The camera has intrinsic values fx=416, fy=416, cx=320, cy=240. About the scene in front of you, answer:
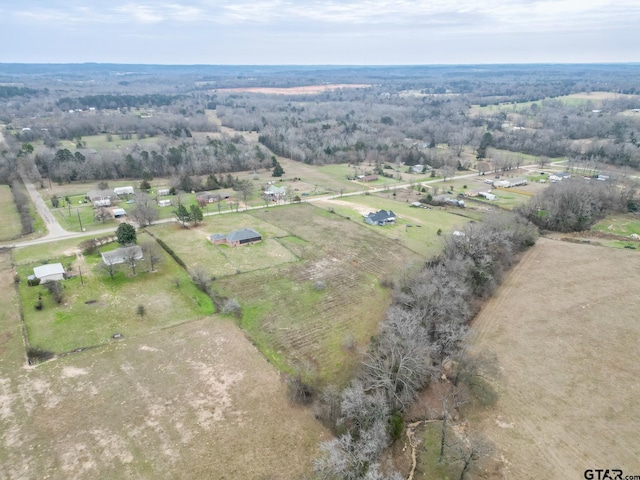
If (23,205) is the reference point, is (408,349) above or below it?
above

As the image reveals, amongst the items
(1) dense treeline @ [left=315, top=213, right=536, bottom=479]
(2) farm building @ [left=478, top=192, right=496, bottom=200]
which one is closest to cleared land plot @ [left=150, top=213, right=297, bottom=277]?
(1) dense treeline @ [left=315, top=213, right=536, bottom=479]

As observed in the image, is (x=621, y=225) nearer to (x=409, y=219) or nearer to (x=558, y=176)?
(x=409, y=219)

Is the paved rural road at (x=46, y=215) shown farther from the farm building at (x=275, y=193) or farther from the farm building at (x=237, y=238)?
the farm building at (x=275, y=193)

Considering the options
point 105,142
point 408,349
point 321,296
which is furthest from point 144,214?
point 105,142

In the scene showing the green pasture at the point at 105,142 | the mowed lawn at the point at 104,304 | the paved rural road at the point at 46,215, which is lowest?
Answer: the mowed lawn at the point at 104,304

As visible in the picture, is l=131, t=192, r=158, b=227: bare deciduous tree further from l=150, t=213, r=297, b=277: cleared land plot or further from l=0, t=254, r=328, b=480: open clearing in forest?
l=0, t=254, r=328, b=480: open clearing in forest

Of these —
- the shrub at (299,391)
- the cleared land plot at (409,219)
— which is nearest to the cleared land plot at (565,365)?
the shrub at (299,391)
